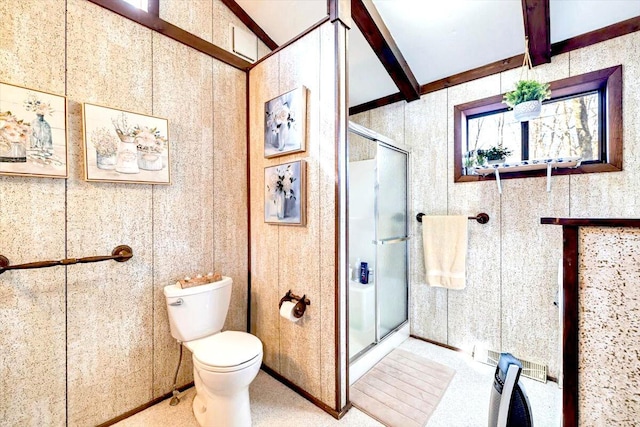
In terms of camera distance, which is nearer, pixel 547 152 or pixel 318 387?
pixel 318 387

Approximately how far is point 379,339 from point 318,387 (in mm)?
760

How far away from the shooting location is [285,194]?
6.31 feet

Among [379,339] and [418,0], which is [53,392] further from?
[418,0]

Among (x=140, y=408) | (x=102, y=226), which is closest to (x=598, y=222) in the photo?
(x=102, y=226)

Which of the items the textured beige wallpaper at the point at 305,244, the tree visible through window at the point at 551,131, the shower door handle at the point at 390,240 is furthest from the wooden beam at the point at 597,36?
the shower door handle at the point at 390,240

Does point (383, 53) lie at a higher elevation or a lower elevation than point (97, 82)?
higher

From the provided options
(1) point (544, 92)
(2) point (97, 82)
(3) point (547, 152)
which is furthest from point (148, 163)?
(3) point (547, 152)

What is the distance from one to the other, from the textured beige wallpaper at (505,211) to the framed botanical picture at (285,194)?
1338 mm

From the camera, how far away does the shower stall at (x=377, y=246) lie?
7.69 feet

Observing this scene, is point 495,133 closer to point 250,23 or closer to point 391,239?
point 391,239

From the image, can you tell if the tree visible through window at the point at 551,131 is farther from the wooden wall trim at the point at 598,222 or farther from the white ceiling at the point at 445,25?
the wooden wall trim at the point at 598,222

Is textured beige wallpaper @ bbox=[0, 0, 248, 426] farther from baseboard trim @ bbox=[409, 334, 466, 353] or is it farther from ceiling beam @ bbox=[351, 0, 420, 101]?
baseboard trim @ bbox=[409, 334, 466, 353]

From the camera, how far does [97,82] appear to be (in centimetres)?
158

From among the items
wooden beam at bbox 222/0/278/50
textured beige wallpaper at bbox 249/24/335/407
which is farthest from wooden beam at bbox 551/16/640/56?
wooden beam at bbox 222/0/278/50
